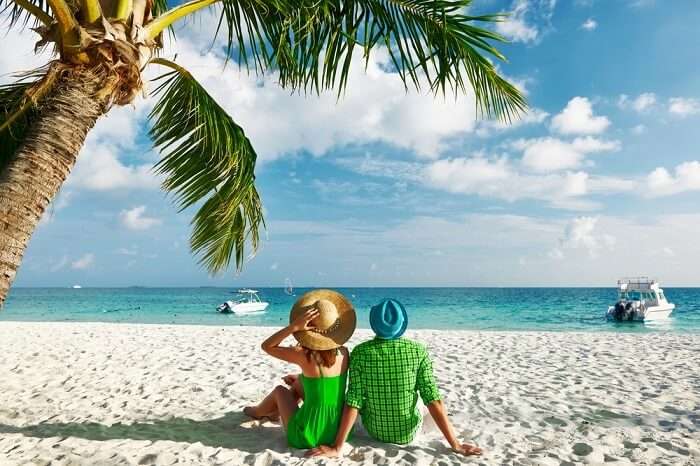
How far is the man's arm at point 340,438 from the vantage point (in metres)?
3.30

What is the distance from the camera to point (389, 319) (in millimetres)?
3312

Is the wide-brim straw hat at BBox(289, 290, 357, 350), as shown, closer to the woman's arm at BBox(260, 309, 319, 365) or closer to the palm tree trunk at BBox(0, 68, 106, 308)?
the woman's arm at BBox(260, 309, 319, 365)

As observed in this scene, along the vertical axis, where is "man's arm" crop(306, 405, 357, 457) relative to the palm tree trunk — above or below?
below

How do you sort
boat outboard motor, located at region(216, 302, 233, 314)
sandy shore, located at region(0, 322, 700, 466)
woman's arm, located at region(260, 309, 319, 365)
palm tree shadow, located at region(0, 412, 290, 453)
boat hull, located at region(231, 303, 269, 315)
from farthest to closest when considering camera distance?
boat outboard motor, located at region(216, 302, 233, 314)
boat hull, located at region(231, 303, 269, 315)
palm tree shadow, located at region(0, 412, 290, 453)
sandy shore, located at region(0, 322, 700, 466)
woman's arm, located at region(260, 309, 319, 365)

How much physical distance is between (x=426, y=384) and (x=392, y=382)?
221 millimetres

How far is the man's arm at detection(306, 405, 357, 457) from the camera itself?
330cm

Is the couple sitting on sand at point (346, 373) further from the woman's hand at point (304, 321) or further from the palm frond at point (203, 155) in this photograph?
the palm frond at point (203, 155)

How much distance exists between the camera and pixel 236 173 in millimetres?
5145

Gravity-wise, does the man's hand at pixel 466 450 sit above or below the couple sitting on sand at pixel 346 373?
below

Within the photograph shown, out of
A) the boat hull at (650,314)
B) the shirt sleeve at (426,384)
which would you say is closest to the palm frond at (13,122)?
the shirt sleeve at (426,384)

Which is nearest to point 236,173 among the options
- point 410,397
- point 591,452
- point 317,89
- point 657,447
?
point 317,89

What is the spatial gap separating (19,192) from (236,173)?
2.55 m

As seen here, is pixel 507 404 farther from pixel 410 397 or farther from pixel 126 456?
pixel 126 456

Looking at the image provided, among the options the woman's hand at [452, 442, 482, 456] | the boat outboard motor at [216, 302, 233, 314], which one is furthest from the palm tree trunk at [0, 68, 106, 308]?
the boat outboard motor at [216, 302, 233, 314]
